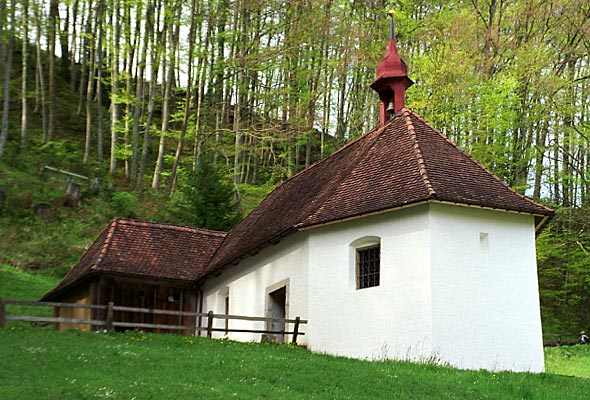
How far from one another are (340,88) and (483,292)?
21.6m

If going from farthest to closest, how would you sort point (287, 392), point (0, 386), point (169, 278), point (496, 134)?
point (496, 134), point (169, 278), point (287, 392), point (0, 386)

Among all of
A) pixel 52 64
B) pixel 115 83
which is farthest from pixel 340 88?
pixel 52 64

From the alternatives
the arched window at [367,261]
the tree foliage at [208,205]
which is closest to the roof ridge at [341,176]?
the arched window at [367,261]

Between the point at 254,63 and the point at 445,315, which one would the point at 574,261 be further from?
the point at 445,315

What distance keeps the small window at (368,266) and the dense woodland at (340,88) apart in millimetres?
10939

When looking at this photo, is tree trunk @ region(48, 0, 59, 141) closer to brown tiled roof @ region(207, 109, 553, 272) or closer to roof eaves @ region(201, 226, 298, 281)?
roof eaves @ region(201, 226, 298, 281)

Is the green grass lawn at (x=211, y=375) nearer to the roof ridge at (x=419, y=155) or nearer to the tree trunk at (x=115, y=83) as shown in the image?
the roof ridge at (x=419, y=155)

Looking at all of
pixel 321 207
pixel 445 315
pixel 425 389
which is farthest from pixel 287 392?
pixel 321 207

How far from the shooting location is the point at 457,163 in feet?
60.5

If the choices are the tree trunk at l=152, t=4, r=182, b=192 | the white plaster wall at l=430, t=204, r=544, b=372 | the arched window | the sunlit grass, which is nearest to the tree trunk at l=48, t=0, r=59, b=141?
the tree trunk at l=152, t=4, r=182, b=192

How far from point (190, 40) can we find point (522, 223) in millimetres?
20790

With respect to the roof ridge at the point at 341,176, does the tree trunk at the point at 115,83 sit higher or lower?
higher

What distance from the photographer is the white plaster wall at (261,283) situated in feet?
61.4

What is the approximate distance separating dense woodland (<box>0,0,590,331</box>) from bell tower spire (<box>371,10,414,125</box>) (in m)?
5.61
